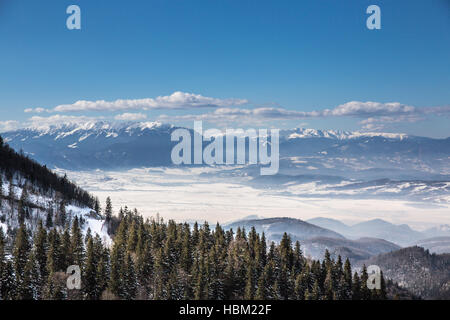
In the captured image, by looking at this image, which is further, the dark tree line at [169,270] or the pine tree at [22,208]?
the pine tree at [22,208]

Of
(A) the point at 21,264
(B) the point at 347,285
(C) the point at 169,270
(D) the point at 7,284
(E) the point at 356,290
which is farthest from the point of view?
(B) the point at 347,285

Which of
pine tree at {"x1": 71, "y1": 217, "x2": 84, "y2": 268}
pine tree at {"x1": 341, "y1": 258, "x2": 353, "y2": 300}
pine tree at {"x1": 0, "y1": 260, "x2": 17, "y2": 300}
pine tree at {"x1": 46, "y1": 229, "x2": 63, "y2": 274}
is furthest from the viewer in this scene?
pine tree at {"x1": 341, "y1": 258, "x2": 353, "y2": 300}

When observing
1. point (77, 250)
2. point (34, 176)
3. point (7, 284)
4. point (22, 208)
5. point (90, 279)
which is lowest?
point (90, 279)

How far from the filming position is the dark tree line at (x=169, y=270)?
8456cm

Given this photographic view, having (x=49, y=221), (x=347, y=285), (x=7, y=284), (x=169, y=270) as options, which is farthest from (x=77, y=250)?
(x=347, y=285)

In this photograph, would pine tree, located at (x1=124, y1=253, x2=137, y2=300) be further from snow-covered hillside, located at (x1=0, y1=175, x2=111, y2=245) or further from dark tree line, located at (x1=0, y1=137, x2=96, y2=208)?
dark tree line, located at (x1=0, y1=137, x2=96, y2=208)

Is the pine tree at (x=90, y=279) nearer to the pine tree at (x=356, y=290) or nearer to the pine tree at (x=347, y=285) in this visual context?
the pine tree at (x=347, y=285)

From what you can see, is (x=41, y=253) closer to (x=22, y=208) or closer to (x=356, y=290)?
(x=22, y=208)

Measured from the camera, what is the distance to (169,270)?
318 feet

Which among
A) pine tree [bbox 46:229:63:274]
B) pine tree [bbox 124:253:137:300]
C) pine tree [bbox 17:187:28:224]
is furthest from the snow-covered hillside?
pine tree [bbox 124:253:137:300]

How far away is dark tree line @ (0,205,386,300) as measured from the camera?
8456cm

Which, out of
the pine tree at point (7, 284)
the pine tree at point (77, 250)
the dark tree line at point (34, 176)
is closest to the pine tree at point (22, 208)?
the dark tree line at point (34, 176)
